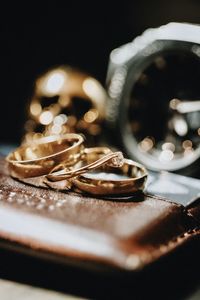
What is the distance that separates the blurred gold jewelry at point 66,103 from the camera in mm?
1402

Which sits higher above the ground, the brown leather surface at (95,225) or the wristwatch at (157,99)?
the wristwatch at (157,99)

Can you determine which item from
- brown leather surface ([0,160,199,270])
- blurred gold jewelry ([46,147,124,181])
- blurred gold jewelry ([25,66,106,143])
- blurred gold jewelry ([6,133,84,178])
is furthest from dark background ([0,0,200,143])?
brown leather surface ([0,160,199,270])

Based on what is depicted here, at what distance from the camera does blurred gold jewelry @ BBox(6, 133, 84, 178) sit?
1017 millimetres

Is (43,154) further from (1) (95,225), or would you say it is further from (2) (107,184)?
(1) (95,225)

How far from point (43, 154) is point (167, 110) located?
0.38m

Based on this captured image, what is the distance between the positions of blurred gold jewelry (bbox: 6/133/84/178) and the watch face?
0.81ft

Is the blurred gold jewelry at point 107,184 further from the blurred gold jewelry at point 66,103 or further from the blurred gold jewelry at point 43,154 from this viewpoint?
the blurred gold jewelry at point 66,103

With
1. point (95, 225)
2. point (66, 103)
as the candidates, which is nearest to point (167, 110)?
point (66, 103)

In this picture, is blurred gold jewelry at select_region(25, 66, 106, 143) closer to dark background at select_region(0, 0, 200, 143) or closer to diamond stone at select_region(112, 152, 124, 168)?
dark background at select_region(0, 0, 200, 143)

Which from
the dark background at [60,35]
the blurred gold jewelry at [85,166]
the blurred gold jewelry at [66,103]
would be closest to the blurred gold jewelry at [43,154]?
the blurred gold jewelry at [85,166]

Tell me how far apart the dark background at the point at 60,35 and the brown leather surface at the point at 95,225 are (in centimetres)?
72

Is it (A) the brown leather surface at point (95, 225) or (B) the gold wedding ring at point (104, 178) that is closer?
(A) the brown leather surface at point (95, 225)

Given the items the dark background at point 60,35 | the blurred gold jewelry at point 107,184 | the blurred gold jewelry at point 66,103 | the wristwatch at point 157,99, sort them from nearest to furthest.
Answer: the blurred gold jewelry at point 107,184 < the wristwatch at point 157,99 < the blurred gold jewelry at point 66,103 < the dark background at point 60,35

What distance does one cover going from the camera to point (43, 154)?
45.3 inches
